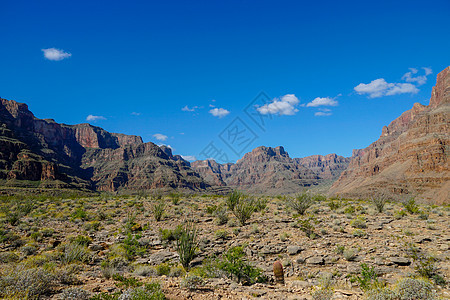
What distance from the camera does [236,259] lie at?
8.80 metres

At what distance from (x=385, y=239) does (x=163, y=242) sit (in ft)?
38.2

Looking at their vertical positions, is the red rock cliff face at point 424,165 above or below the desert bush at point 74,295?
above

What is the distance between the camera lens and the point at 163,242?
1271 cm

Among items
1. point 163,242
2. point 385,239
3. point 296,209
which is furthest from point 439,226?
point 163,242

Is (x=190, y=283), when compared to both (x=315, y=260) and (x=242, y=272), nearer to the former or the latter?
(x=242, y=272)

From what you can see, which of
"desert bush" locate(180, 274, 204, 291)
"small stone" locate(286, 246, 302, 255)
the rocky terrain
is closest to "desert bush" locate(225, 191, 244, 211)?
the rocky terrain

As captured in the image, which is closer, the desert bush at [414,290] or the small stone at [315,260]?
the desert bush at [414,290]

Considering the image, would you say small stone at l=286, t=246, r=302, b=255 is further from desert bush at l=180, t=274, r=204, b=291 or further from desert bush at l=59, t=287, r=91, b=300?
desert bush at l=59, t=287, r=91, b=300

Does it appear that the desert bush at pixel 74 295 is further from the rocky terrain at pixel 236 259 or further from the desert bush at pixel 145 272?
the desert bush at pixel 145 272

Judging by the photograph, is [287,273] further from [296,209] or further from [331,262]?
[296,209]

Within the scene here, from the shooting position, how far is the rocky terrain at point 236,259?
625 centimetres

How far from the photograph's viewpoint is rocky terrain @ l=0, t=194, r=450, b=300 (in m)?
6.25

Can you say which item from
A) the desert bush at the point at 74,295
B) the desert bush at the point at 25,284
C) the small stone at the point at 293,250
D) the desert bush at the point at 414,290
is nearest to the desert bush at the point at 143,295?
the desert bush at the point at 74,295

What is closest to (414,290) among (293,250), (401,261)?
(401,261)
